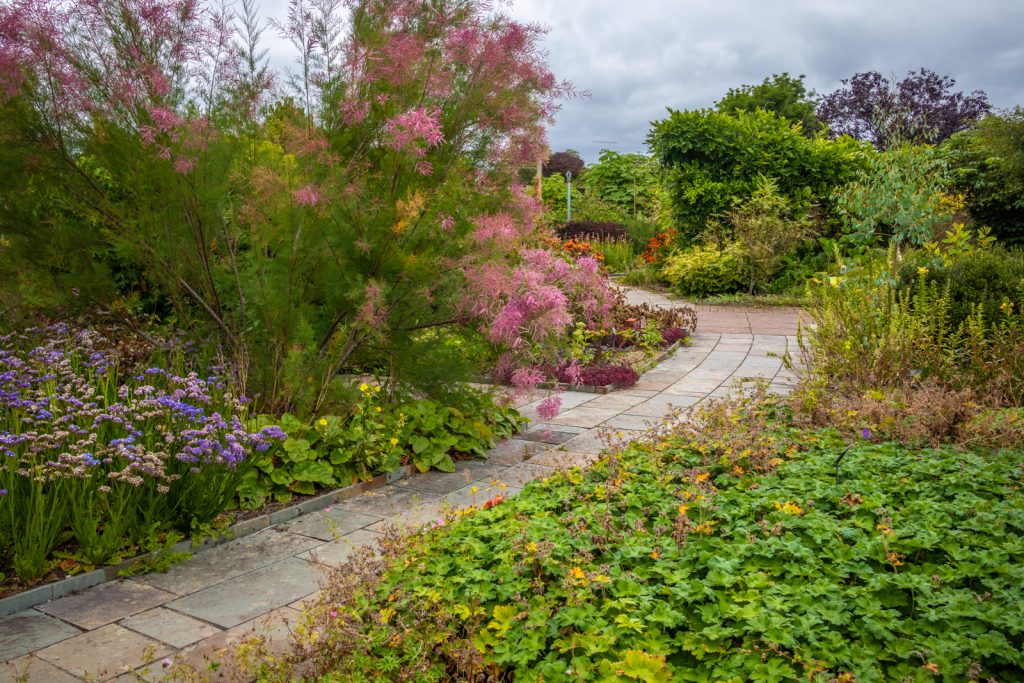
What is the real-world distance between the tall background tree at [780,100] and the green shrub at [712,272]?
1186 centimetres

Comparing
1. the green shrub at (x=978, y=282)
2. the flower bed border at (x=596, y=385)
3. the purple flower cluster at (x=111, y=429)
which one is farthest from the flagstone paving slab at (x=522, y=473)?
the green shrub at (x=978, y=282)

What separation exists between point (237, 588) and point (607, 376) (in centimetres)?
497

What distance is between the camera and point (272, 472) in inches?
169

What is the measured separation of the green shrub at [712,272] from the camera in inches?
575

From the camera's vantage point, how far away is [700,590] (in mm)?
2449

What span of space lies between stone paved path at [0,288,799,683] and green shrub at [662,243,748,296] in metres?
9.01

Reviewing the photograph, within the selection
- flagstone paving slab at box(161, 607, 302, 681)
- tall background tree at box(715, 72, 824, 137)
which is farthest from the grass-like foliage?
tall background tree at box(715, 72, 824, 137)

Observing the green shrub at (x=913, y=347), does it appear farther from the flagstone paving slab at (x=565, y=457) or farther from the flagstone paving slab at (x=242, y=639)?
the flagstone paving slab at (x=242, y=639)

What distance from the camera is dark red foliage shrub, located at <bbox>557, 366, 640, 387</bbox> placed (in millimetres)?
7623

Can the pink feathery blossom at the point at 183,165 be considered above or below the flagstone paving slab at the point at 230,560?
above

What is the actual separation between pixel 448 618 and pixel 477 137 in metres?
3.50

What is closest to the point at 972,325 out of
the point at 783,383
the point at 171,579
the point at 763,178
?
the point at 783,383

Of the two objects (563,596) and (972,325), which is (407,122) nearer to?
(563,596)

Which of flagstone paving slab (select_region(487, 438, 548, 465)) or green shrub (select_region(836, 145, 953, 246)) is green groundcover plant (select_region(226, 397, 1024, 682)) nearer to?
flagstone paving slab (select_region(487, 438, 548, 465))
